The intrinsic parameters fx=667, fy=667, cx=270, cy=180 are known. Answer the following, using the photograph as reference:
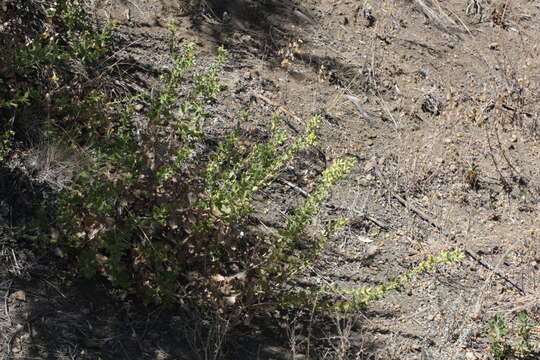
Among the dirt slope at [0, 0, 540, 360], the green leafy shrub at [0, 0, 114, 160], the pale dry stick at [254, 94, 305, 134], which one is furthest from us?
the pale dry stick at [254, 94, 305, 134]

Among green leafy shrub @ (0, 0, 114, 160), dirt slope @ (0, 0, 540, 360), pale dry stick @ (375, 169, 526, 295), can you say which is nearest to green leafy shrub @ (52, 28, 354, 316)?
dirt slope @ (0, 0, 540, 360)

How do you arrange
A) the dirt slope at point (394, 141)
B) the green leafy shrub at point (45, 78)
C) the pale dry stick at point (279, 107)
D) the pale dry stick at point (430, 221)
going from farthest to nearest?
the pale dry stick at point (279, 107) → the pale dry stick at point (430, 221) → the dirt slope at point (394, 141) → the green leafy shrub at point (45, 78)

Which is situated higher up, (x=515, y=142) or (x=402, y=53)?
(x=402, y=53)

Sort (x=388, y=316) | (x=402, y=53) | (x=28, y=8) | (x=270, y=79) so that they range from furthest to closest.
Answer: (x=402, y=53) < (x=270, y=79) < (x=28, y=8) < (x=388, y=316)

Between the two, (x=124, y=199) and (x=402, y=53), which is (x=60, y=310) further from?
(x=402, y=53)

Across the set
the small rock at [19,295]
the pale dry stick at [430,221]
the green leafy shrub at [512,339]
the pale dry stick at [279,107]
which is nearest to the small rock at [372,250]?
the pale dry stick at [430,221]

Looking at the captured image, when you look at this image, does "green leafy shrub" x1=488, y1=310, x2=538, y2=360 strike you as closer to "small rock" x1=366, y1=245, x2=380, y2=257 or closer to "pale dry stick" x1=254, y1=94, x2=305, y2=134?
"small rock" x1=366, y1=245, x2=380, y2=257

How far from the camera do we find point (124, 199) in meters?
3.51

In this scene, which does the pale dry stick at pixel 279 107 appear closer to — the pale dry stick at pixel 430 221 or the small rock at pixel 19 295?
the pale dry stick at pixel 430 221

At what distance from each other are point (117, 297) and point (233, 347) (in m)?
0.71

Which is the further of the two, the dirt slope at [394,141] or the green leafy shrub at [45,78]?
the dirt slope at [394,141]

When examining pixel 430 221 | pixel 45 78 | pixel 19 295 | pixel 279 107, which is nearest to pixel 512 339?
pixel 430 221

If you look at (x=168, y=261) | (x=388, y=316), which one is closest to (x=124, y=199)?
Answer: (x=168, y=261)

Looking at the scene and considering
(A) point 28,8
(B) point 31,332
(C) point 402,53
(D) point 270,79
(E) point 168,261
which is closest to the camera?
(B) point 31,332
